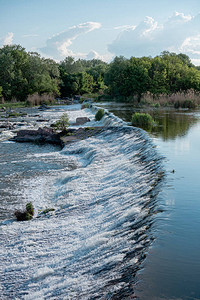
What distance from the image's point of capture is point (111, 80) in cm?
5362

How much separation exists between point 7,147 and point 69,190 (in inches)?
359

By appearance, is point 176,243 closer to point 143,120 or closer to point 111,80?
point 143,120

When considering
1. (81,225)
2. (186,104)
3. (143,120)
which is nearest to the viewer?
(81,225)

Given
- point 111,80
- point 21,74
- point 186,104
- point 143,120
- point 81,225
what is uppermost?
point 21,74

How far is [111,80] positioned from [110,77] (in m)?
0.63

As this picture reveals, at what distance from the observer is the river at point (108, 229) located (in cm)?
403

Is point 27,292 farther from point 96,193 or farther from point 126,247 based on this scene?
point 96,193

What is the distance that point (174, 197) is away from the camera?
655 centimetres

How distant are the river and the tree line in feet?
95.0

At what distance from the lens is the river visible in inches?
159

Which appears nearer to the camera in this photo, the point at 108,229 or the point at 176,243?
the point at 176,243

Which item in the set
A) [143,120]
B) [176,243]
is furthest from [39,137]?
[176,243]

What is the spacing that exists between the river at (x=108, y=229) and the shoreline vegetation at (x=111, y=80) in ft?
73.0

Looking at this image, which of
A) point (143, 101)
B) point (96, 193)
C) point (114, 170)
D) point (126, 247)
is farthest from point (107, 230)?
point (143, 101)
